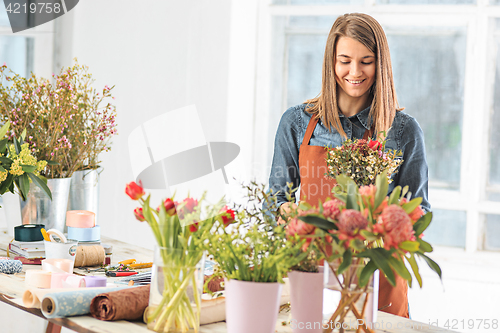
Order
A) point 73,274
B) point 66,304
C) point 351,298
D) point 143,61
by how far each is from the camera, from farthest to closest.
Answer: point 143,61, point 73,274, point 66,304, point 351,298

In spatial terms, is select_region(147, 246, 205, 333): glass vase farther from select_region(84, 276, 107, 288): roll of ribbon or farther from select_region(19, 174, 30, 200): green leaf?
select_region(19, 174, 30, 200): green leaf

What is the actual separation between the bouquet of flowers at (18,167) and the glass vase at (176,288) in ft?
3.18

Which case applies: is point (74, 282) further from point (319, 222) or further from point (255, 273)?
point (319, 222)

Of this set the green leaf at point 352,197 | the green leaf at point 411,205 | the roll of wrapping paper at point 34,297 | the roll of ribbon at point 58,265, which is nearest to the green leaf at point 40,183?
the roll of ribbon at point 58,265

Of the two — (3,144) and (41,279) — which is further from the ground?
(3,144)

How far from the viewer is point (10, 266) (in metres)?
1.55

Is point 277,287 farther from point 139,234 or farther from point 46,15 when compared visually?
point 46,15

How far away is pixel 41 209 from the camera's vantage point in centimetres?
198

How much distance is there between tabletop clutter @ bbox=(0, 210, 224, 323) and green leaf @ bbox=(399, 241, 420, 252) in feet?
1.61

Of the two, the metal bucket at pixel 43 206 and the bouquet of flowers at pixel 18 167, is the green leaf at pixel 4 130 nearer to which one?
the bouquet of flowers at pixel 18 167

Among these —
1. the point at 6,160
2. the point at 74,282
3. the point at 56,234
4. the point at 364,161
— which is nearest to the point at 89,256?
the point at 56,234

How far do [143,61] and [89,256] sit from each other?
1899 mm

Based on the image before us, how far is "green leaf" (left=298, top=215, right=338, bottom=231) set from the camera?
1.01 meters

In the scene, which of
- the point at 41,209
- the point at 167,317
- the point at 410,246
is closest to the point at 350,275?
the point at 410,246
